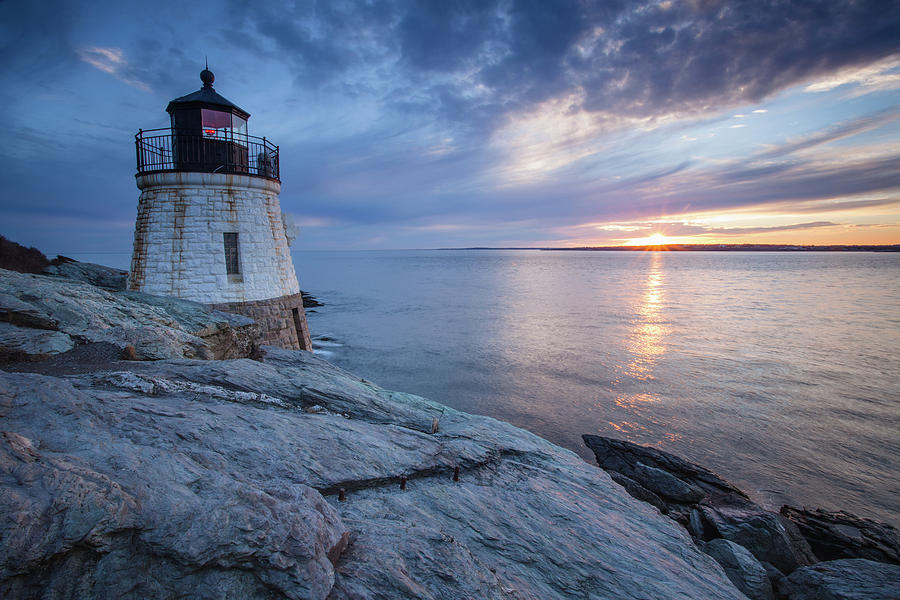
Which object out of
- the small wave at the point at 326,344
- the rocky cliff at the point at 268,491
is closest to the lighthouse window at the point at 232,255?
the rocky cliff at the point at 268,491

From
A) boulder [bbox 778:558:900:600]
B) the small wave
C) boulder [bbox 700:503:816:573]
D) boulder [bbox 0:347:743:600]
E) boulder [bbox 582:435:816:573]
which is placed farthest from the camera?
the small wave

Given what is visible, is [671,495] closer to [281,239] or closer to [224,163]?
[281,239]

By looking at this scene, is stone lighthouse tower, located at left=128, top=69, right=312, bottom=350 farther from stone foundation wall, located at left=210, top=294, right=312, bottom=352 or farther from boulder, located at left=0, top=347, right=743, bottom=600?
boulder, located at left=0, top=347, right=743, bottom=600

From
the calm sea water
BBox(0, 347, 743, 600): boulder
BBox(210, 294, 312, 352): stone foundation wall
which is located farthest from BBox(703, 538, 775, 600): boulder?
BBox(210, 294, 312, 352): stone foundation wall

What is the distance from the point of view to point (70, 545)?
2.65 meters

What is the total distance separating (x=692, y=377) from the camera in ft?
77.2

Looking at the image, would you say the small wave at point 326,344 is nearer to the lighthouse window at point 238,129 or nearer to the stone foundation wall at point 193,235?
the stone foundation wall at point 193,235

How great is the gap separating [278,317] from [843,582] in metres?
16.3

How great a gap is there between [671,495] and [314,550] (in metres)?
9.82

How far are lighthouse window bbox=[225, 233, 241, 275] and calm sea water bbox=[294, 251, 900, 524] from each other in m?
10.7

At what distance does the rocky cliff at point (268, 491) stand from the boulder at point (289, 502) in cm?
2

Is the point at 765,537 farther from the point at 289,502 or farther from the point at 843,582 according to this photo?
the point at 289,502

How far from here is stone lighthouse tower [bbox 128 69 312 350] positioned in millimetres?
13750

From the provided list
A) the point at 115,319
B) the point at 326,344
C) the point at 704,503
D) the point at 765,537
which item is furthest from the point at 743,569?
the point at 326,344
